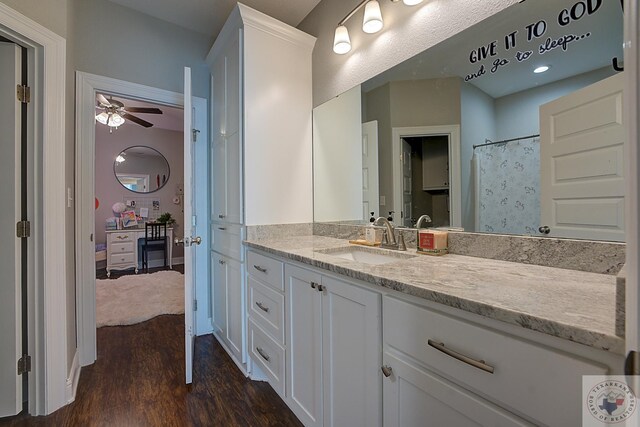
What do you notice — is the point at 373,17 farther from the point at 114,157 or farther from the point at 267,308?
the point at 114,157

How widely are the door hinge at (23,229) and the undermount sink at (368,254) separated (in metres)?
1.56

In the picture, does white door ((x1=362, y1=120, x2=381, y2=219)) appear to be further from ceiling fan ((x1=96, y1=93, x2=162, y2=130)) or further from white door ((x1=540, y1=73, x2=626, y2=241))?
ceiling fan ((x1=96, y1=93, x2=162, y2=130))

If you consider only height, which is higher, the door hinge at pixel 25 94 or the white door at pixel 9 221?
the door hinge at pixel 25 94

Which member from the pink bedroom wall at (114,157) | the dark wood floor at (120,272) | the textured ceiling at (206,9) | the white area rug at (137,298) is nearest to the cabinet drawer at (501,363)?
the textured ceiling at (206,9)

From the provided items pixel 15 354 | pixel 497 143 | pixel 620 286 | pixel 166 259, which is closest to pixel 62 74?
pixel 15 354

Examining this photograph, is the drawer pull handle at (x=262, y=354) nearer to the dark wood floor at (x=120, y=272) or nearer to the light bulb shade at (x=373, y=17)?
the light bulb shade at (x=373, y=17)

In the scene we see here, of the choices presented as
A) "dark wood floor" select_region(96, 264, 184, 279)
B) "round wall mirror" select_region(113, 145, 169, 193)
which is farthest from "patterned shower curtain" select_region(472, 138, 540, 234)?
"round wall mirror" select_region(113, 145, 169, 193)

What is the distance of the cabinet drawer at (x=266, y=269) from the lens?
1506 millimetres

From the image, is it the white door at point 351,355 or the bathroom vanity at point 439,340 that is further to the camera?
the white door at point 351,355

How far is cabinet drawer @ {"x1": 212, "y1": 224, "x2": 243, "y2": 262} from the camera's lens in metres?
1.95

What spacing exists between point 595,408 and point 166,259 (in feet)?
19.0

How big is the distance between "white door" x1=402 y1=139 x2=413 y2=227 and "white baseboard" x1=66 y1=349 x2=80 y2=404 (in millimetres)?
2154

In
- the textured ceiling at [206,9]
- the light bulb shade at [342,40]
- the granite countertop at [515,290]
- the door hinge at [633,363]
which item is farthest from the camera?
the textured ceiling at [206,9]

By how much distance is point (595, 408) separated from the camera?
20.0 inches
